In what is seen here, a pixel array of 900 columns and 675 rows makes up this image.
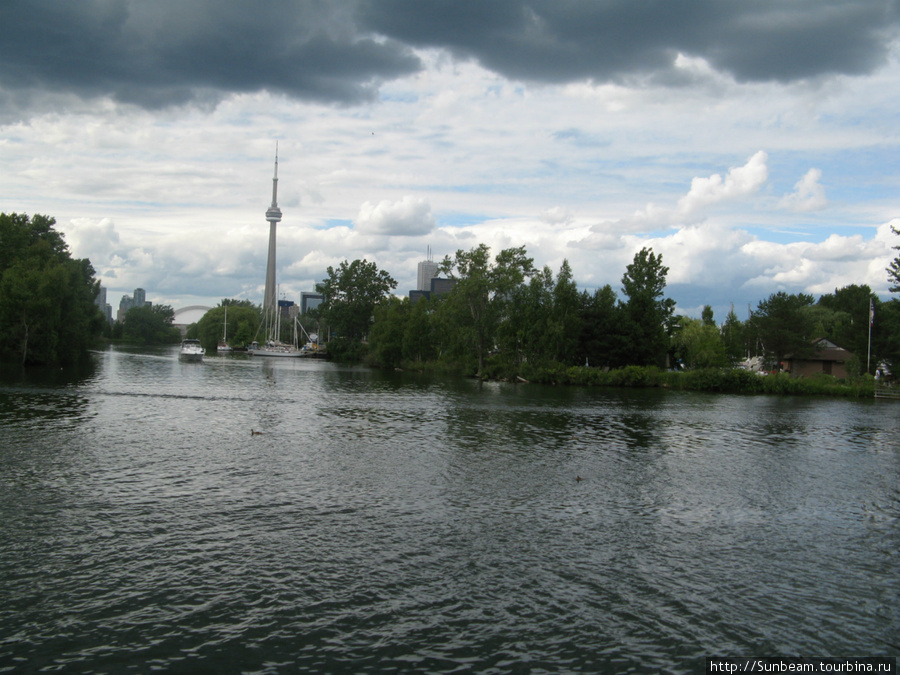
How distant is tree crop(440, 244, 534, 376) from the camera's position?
87188 millimetres

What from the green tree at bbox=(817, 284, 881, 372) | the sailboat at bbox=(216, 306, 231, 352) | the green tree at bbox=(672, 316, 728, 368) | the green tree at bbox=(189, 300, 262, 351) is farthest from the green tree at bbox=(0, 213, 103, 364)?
the green tree at bbox=(817, 284, 881, 372)

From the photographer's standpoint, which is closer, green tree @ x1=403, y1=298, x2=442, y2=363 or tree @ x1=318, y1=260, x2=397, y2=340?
green tree @ x1=403, y1=298, x2=442, y2=363

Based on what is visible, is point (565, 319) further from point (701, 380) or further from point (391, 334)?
point (391, 334)

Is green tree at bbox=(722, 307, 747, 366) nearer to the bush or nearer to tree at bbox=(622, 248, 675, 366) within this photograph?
tree at bbox=(622, 248, 675, 366)

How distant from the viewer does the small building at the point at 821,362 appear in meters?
95.7

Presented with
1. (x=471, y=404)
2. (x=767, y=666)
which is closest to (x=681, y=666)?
(x=767, y=666)

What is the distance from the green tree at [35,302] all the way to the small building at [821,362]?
100571 millimetres

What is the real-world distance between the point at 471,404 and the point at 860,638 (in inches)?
1578

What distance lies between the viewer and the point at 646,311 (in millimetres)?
90000

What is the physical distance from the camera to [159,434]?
30.4 meters

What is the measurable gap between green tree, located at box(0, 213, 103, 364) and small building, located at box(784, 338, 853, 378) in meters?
101

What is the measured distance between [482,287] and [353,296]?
223ft

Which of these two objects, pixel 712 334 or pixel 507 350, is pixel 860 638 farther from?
pixel 712 334

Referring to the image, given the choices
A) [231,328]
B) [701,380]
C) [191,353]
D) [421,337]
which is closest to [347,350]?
[421,337]
